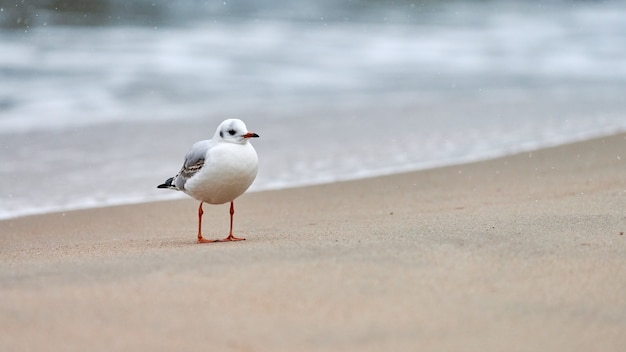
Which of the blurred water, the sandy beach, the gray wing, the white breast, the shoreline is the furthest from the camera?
the blurred water

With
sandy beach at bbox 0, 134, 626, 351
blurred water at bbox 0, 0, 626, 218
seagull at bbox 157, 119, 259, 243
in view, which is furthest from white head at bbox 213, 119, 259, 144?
blurred water at bbox 0, 0, 626, 218

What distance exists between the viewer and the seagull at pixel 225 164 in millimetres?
4465

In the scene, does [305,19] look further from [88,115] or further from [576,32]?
[88,115]

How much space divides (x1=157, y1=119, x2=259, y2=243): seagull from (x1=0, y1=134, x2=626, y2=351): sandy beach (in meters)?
0.27

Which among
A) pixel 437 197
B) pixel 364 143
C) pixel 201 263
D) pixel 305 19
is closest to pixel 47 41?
pixel 305 19

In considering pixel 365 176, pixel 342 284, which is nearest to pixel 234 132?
pixel 342 284

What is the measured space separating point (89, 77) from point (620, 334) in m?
8.70

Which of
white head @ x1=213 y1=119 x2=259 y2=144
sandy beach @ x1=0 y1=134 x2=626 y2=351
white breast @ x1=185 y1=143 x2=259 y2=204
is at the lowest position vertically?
sandy beach @ x1=0 y1=134 x2=626 y2=351

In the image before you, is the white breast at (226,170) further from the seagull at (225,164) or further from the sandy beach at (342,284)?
the sandy beach at (342,284)

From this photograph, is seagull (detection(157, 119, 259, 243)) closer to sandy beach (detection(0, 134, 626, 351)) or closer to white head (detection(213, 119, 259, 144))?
white head (detection(213, 119, 259, 144))

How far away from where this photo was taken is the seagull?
4465mm

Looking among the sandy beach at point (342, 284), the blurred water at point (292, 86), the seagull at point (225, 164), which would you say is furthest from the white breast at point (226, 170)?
the blurred water at point (292, 86)

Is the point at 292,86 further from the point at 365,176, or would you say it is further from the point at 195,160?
the point at 195,160

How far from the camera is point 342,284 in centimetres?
331
